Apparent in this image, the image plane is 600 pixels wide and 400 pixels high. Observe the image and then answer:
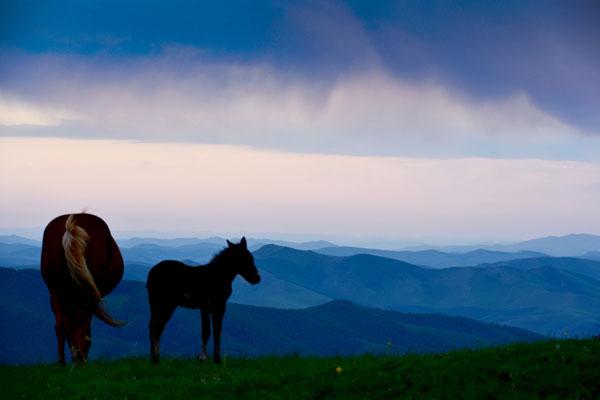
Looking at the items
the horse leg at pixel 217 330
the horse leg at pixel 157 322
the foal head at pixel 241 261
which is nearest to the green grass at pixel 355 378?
the horse leg at pixel 217 330

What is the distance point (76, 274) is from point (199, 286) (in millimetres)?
3308

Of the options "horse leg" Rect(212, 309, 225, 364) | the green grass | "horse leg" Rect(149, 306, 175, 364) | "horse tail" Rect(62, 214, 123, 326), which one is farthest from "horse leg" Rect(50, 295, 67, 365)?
"horse leg" Rect(212, 309, 225, 364)

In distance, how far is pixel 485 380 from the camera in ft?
54.5

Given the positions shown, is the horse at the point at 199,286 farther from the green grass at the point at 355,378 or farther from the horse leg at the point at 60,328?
the horse leg at the point at 60,328

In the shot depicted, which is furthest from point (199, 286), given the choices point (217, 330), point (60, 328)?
point (60, 328)

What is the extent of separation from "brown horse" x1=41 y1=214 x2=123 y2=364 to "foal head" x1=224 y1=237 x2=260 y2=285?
3425 millimetres

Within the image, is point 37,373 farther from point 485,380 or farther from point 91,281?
point 485,380

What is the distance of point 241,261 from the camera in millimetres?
20188

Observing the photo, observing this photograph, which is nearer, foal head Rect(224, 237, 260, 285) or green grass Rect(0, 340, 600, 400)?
green grass Rect(0, 340, 600, 400)

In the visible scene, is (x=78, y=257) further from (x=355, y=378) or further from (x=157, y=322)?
Answer: (x=355, y=378)

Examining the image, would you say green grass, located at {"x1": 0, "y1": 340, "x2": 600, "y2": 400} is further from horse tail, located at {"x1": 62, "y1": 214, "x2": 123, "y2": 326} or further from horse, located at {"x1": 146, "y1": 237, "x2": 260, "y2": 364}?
horse tail, located at {"x1": 62, "y1": 214, "x2": 123, "y2": 326}

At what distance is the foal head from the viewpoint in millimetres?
20172

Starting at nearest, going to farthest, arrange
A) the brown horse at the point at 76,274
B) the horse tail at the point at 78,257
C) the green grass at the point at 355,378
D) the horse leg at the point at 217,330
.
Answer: the green grass at the point at 355,378
the horse leg at the point at 217,330
the horse tail at the point at 78,257
the brown horse at the point at 76,274

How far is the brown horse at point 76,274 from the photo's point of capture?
20.6m
